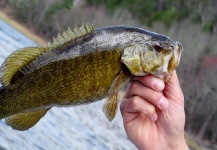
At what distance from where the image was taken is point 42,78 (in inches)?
106

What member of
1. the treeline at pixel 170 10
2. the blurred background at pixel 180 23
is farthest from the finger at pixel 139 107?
the treeline at pixel 170 10

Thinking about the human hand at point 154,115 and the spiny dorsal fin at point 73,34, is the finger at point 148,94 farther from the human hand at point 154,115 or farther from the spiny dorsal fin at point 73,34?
the spiny dorsal fin at point 73,34

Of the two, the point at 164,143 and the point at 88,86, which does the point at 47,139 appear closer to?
the point at 164,143

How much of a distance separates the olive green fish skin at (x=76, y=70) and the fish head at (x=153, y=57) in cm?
2

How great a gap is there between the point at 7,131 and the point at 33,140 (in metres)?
0.91

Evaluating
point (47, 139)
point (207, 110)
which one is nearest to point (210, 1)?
point (207, 110)

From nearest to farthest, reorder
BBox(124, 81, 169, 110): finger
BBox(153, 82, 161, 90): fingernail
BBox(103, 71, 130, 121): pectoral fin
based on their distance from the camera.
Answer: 1. BBox(103, 71, 130, 121): pectoral fin
2. BBox(153, 82, 161, 90): fingernail
3. BBox(124, 81, 169, 110): finger

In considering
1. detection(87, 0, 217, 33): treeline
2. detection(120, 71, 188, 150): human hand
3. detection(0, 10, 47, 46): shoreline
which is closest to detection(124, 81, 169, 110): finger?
detection(120, 71, 188, 150): human hand

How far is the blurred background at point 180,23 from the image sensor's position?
Answer: 24.6 metres

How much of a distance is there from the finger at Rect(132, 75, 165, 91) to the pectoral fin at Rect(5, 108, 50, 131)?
19.6 inches

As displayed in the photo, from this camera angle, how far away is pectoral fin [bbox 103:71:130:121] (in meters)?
2.53

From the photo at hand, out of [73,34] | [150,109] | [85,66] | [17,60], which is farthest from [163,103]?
[17,60]

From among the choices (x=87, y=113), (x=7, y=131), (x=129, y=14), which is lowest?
(x=129, y=14)

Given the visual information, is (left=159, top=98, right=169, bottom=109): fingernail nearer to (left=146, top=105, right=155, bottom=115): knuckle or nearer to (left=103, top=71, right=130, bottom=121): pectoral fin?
(left=146, top=105, right=155, bottom=115): knuckle
